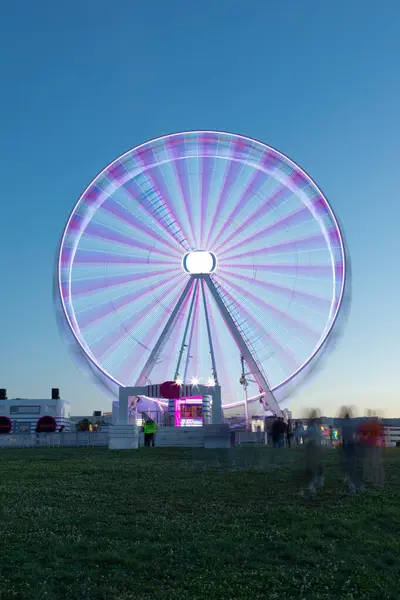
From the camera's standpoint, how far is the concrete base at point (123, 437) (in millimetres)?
32656

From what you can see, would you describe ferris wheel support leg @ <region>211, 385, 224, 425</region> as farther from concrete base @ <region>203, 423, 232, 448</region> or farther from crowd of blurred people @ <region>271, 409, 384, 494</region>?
crowd of blurred people @ <region>271, 409, 384, 494</region>

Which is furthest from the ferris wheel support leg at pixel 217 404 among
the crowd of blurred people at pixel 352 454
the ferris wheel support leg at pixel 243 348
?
the crowd of blurred people at pixel 352 454

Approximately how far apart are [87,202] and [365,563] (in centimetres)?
3023

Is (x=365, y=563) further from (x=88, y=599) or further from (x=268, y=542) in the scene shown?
(x=88, y=599)

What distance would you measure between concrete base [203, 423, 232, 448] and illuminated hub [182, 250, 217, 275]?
896 cm

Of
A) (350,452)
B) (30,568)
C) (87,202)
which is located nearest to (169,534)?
(30,568)

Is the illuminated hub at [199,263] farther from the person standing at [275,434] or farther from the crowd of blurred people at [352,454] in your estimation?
the crowd of blurred people at [352,454]

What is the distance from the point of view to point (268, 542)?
8.69 m

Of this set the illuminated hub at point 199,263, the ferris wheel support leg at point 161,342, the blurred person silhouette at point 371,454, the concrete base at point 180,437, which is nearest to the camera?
the blurred person silhouette at point 371,454

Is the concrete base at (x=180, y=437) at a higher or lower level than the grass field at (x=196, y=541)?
higher

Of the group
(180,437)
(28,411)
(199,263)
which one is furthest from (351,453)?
(28,411)

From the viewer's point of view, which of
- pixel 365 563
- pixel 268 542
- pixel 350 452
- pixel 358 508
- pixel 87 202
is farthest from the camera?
pixel 87 202

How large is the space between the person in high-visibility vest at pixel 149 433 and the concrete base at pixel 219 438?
10.7 feet

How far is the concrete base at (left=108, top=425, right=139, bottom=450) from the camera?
32656 millimetres
